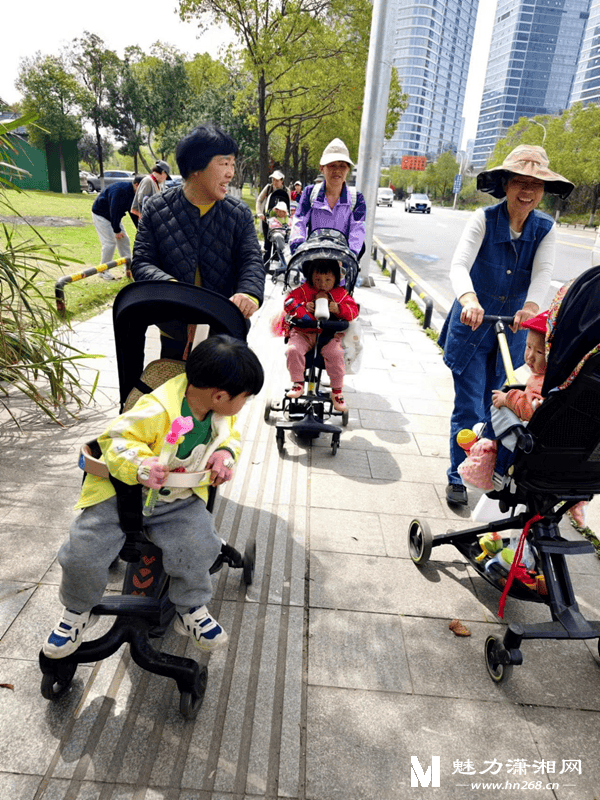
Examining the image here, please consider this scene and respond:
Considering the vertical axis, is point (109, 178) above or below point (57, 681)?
above

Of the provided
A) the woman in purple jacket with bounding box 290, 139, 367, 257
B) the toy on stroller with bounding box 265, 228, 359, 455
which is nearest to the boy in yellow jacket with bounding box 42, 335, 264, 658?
the toy on stroller with bounding box 265, 228, 359, 455

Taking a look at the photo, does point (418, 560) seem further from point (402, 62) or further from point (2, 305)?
point (402, 62)

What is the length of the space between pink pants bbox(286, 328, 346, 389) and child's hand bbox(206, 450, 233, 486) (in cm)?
243

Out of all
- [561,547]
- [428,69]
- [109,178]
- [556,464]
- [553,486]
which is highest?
[428,69]

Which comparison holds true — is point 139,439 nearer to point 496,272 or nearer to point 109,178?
point 496,272

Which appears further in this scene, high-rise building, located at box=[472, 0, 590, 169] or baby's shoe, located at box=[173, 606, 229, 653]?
high-rise building, located at box=[472, 0, 590, 169]

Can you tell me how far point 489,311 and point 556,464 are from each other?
5.21 feet

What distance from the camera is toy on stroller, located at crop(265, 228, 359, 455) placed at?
4.33 metres

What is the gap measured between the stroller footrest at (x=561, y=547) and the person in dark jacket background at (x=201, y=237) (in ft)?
6.03

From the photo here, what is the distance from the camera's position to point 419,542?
321 centimetres

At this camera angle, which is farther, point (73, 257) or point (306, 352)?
point (73, 257)

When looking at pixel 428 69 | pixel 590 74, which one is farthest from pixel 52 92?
pixel 428 69

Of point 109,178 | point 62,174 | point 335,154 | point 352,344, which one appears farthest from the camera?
point 62,174

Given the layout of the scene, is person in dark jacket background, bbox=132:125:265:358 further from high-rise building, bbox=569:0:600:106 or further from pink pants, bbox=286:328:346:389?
high-rise building, bbox=569:0:600:106
